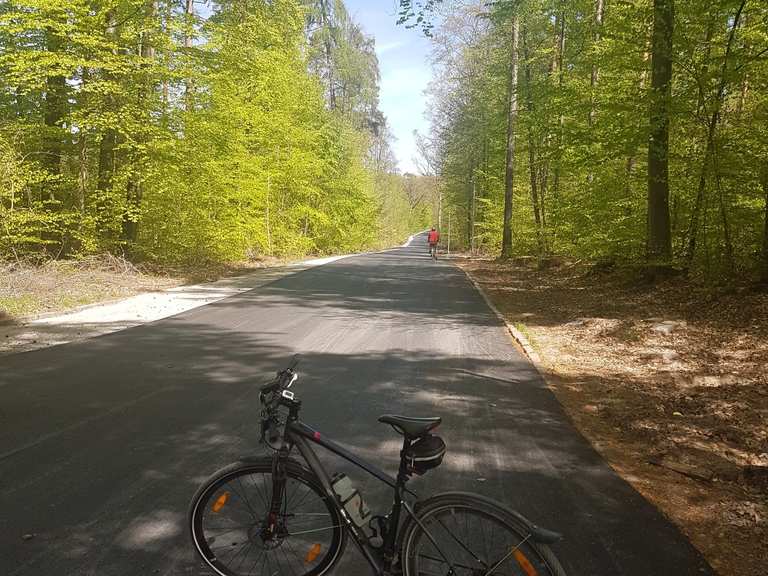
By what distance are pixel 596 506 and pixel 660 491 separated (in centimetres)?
63

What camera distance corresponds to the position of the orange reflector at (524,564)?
2131mm

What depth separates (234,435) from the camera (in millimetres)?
4383

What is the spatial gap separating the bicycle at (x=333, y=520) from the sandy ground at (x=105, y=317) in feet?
20.0

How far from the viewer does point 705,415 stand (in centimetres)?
510

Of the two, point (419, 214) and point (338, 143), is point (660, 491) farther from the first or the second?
point (419, 214)

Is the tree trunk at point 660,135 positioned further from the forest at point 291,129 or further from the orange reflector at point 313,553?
the orange reflector at point 313,553

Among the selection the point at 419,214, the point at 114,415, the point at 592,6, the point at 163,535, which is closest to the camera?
the point at 163,535

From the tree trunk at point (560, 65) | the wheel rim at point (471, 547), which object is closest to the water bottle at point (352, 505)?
the wheel rim at point (471, 547)

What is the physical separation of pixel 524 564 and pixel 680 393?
14.9ft

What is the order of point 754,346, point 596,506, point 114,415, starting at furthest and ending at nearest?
point 754,346 → point 114,415 → point 596,506

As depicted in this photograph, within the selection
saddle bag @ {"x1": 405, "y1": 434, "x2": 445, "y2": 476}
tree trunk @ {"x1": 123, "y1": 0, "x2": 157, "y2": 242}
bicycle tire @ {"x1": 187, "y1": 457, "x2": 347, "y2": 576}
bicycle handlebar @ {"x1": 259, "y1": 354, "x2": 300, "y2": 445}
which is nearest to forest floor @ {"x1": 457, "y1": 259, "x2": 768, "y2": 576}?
saddle bag @ {"x1": 405, "y1": 434, "x2": 445, "y2": 476}

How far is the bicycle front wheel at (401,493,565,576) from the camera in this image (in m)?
2.14

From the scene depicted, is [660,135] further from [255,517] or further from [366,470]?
[255,517]

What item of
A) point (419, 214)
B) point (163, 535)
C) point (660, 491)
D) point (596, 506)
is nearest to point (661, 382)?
point (660, 491)
